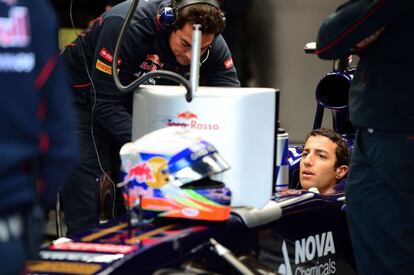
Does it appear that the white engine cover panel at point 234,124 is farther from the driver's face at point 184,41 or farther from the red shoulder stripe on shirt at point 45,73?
the red shoulder stripe on shirt at point 45,73

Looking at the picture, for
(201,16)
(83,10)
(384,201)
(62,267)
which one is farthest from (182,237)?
(83,10)

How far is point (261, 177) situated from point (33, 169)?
1.22m

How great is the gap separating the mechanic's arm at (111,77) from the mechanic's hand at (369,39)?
888 mm

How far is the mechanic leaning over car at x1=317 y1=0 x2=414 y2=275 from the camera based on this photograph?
2.54m

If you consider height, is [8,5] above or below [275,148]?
above

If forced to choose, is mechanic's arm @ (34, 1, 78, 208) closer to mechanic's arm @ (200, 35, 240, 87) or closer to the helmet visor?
the helmet visor

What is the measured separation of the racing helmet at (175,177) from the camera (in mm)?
2404

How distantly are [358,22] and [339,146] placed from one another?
126 centimetres

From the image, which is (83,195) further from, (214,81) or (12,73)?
(12,73)

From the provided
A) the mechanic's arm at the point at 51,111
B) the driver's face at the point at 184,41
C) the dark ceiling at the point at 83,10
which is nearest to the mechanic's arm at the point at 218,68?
the driver's face at the point at 184,41

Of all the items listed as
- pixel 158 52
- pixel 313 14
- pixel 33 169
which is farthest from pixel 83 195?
pixel 313 14

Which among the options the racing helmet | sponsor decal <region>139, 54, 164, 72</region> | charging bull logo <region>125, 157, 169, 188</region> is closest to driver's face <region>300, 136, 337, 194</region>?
sponsor decal <region>139, 54, 164, 72</region>

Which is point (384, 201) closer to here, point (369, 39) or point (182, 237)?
point (369, 39)

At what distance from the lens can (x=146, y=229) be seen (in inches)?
96.8
